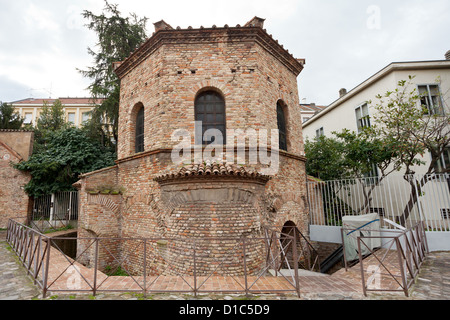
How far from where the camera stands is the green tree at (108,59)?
45.5 feet

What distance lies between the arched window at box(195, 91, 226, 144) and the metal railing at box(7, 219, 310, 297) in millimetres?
3396

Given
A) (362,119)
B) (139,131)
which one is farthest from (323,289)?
(362,119)

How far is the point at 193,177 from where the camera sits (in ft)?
20.8

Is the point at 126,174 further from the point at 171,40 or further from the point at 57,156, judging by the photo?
the point at 57,156

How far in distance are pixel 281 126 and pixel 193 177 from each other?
4.31 m

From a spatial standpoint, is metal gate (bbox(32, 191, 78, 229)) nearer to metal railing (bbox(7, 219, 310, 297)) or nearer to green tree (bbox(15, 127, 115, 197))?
green tree (bbox(15, 127, 115, 197))

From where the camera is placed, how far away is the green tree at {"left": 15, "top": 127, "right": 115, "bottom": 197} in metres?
13.1

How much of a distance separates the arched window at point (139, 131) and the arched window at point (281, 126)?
5.09 meters

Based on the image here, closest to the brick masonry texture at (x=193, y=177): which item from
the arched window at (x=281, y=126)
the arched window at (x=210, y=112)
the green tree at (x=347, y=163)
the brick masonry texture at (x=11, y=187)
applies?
the arched window at (x=281, y=126)

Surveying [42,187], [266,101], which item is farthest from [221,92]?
[42,187]

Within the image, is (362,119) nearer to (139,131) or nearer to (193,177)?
(193,177)

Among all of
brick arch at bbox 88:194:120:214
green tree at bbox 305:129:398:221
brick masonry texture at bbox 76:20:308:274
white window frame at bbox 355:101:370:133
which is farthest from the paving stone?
white window frame at bbox 355:101:370:133

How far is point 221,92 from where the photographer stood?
7652mm

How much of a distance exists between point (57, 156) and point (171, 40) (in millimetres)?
10296
